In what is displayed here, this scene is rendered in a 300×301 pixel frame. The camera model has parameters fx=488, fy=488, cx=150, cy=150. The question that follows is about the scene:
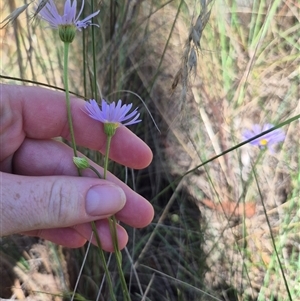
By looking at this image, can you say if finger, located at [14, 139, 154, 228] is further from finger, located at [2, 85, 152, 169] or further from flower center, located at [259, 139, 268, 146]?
flower center, located at [259, 139, 268, 146]

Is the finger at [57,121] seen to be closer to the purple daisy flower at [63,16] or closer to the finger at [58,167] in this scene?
the finger at [58,167]

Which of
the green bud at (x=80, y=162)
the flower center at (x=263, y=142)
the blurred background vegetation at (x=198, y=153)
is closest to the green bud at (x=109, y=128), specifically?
the green bud at (x=80, y=162)

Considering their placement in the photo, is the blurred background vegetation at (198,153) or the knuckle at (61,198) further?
the blurred background vegetation at (198,153)

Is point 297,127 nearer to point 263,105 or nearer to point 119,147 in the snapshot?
point 263,105

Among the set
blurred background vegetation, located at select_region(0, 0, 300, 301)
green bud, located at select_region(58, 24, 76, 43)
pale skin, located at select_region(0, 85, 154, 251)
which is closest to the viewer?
green bud, located at select_region(58, 24, 76, 43)

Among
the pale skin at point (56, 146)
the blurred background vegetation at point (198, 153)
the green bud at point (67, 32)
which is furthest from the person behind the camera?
the blurred background vegetation at point (198, 153)

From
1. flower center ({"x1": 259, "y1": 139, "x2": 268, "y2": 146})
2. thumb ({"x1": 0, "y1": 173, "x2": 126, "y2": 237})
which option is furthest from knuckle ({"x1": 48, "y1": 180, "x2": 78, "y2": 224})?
flower center ({"x1": 259, "y1": 139, "x2": 268, "y2": 146})

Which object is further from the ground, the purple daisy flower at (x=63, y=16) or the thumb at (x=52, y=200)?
the purple daisy flower at (x=63, y=16)
